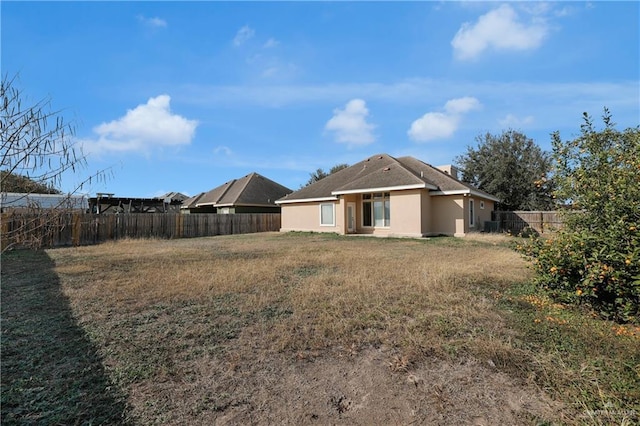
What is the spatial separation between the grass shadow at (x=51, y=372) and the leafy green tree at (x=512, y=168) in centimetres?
2793

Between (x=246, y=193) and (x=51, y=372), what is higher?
(x=246, y=193)

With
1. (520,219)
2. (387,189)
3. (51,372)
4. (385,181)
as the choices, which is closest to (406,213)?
(387,189)

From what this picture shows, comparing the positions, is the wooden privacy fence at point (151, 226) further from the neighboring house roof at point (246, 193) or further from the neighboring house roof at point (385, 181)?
the neighboring house roof at point (246, 193)

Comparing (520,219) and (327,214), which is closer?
(520,219)

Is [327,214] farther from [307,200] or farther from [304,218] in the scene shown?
[304,218]

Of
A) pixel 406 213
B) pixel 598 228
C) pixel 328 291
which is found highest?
pixel 406 213

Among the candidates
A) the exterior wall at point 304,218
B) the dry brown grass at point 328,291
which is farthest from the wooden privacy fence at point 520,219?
the dry brown grass at point 328,291

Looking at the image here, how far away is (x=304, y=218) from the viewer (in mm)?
23031

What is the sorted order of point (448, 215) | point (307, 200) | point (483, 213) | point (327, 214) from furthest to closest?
point (307, 200), point (327, 214), point (483, 213), point (448, 215)

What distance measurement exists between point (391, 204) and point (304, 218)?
7120 mm

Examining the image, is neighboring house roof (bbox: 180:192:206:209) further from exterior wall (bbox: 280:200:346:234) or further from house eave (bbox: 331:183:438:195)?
house eave (bbox: 331:183:438:195)

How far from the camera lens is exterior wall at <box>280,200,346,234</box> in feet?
70.0

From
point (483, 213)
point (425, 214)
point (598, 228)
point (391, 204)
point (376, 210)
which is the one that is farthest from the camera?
point (483, 213)

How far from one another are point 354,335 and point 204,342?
171 cm
